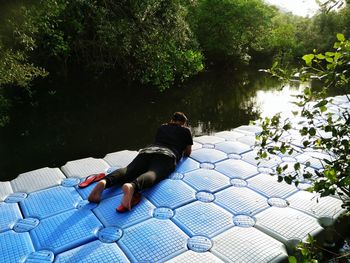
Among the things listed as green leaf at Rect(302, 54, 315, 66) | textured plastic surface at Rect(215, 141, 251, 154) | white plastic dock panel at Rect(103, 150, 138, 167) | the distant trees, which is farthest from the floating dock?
the distant trees

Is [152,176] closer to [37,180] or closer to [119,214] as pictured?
[119,214]

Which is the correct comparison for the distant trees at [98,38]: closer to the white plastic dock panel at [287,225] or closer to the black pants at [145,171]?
the black pants at [145,171]

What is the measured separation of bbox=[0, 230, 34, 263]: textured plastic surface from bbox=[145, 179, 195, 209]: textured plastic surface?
3.54 feet

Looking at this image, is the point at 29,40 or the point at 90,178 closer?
the point at 90,178

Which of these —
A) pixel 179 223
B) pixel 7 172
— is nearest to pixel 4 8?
pixel 7 172

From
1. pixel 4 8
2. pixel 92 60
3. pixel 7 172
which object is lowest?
pixel 7 172

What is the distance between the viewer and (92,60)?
798cm

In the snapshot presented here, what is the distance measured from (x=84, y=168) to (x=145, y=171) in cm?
83

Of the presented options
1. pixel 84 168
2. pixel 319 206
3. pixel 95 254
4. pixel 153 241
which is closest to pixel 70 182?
pixel 84 168

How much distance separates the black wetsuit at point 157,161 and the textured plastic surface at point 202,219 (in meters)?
0.49

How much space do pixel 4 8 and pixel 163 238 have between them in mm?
4139

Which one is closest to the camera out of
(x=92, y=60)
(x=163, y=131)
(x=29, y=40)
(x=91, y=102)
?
(x=163, y=131)

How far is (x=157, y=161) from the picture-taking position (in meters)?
3.00

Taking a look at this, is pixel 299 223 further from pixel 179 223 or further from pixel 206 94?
pixel 206 94
